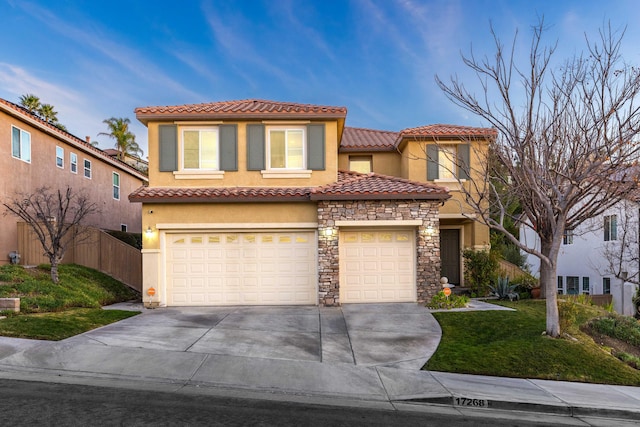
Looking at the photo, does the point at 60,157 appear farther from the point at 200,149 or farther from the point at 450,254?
the point at 450,254

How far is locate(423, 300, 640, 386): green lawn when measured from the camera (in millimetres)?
7480

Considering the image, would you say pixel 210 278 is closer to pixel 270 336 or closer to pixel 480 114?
pixel 270 336

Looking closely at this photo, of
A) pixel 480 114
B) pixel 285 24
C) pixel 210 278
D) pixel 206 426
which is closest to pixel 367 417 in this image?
pixel 206 426

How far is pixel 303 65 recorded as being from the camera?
23.9 meters

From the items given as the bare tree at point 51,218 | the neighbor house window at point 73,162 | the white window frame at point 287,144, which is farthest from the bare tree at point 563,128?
the neighbor house window at point 73,162

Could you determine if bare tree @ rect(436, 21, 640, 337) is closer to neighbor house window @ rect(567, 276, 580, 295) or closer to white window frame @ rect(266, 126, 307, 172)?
white window frame @ rect(266, 126, 307, 172)

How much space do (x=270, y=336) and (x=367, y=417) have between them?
435 centimetres

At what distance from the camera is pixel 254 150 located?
1368cm

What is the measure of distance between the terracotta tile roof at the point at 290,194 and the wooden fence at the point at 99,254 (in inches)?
168

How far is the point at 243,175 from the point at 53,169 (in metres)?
10.8

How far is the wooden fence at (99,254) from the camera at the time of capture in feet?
52.7

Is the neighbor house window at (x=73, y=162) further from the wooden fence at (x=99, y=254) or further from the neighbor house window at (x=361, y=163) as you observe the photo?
the neighbor house window at (x=361, y=163)

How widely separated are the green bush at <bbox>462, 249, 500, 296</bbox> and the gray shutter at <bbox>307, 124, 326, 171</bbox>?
6550 mm

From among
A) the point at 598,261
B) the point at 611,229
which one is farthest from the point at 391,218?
the point at 598,261
